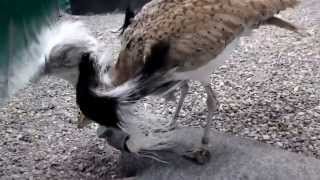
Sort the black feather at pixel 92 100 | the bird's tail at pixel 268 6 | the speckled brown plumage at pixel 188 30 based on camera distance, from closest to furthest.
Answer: the black feather at pixel 92 100 → the speckled brown plumage at pixel 188 30 → the bird's tail at pixel 268 6

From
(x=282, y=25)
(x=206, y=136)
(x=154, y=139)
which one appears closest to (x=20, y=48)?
(x=154, y=139)

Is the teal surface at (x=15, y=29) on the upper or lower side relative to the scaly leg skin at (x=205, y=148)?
upper

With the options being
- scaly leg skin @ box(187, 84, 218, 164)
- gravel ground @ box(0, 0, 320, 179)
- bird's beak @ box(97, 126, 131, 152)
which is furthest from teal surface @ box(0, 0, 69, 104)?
scaly leg skin @ box(187, 84, 218, 164)

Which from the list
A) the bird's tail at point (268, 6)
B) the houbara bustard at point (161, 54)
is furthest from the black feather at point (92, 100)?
the bird's tail at point (268, 6)

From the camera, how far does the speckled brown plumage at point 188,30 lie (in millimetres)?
2426

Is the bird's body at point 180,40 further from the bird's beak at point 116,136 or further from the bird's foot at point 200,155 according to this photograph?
the bird's beak at point 116,136

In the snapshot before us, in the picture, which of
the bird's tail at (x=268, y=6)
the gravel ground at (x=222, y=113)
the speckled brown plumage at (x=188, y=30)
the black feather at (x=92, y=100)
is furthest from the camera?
the gravel ground at (x=222, y=113)

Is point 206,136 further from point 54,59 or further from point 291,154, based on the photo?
point 54,59

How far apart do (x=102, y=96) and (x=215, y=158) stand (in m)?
0.67

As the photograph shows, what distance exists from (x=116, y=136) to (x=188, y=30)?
1.79 ft

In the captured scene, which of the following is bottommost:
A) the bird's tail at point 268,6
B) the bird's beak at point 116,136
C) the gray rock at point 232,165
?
the gray rock at point 232,165

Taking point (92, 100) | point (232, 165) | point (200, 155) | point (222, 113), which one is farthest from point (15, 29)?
point (222, 113)

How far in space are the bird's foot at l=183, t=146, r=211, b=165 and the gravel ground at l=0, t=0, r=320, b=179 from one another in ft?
1.01

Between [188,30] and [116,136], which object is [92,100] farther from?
[188,30]
